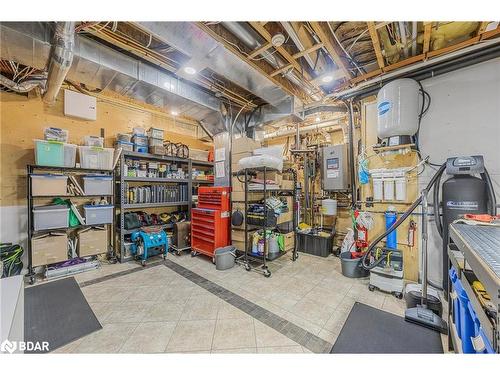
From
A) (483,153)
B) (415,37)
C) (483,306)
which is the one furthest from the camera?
(483,153)

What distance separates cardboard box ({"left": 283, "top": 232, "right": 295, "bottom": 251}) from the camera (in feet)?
11.6

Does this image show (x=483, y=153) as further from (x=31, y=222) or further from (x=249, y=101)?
(x=31, y=222)

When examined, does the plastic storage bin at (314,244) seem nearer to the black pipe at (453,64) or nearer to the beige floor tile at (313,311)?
the beige floor tile at (313,311)

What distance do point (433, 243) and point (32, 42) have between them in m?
5.24

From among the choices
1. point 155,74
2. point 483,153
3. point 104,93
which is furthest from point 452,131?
point 104,93

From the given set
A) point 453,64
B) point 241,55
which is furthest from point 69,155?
point 453,64

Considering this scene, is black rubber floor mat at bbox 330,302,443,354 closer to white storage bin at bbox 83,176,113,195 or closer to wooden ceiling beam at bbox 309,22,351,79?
wooden ceiling beam at bbox 309,22,351,79

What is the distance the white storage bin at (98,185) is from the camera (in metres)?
3.45

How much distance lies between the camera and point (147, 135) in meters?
4.23

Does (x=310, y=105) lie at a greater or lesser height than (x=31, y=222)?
greater

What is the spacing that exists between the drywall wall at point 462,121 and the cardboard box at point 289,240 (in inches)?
75.1

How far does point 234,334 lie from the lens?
186 cm

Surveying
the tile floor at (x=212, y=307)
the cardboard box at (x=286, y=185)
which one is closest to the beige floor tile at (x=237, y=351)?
the tile floor at (x=212, y=307)

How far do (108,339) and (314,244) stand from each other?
3.39m
